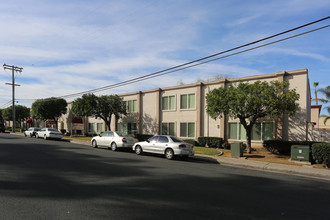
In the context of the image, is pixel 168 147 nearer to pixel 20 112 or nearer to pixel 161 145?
pixel 161 145

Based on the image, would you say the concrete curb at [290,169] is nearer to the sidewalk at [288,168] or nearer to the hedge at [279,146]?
the sidewalk at [288,168]

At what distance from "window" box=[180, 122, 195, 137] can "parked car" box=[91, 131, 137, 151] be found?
7.43 meters

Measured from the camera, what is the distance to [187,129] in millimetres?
23234

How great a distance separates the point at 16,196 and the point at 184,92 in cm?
1921

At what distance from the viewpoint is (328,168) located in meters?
11.9

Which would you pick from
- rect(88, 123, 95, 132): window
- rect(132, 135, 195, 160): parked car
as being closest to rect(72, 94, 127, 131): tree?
rect(88, 123, 95, 132): window

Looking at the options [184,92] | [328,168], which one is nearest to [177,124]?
[184,92]

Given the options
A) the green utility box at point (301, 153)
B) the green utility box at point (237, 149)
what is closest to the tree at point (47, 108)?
the green utility box at point (237, 149)

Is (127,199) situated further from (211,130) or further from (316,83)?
(316,83)

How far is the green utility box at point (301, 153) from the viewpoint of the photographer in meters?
13.0

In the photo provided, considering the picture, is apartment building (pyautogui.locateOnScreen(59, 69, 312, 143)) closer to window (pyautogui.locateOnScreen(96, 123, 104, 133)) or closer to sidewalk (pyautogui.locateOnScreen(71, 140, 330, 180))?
window (pyautogui.locateOnScreen(96, 123, 104, 133))

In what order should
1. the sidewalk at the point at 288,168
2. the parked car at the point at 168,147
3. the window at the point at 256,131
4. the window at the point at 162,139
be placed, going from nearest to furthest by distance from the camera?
the sidewalk at the point at 288,168 → the parked car at the point at 168,147 → the window at the point at 162,139 → the window at the point at 256,131

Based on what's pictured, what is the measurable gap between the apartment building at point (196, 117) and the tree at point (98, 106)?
2.26 metres

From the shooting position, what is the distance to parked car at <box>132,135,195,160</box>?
13.5 meters
